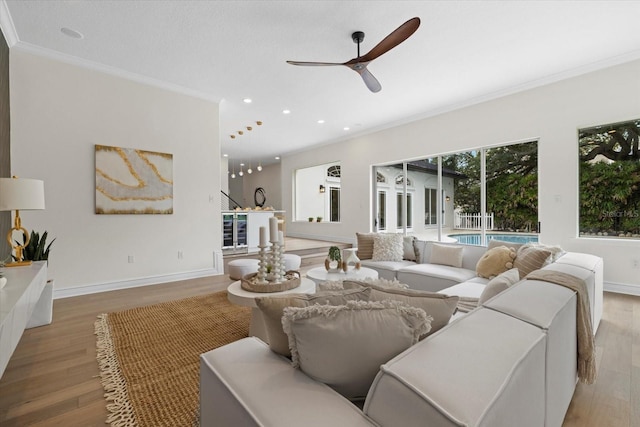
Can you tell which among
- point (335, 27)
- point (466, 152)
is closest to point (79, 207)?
point (335, 27)

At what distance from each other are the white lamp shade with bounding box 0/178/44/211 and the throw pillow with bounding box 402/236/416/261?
160 inches

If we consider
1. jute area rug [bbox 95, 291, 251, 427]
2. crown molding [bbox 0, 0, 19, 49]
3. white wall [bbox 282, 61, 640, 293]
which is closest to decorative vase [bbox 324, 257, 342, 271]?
jute area rug [bbox 95, 291, 251, 427]

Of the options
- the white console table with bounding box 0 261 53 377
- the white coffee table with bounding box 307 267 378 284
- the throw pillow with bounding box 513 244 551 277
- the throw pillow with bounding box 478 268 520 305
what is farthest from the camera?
the white coffee table with bounding box 307 267 378 284

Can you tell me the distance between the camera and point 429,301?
114 cm

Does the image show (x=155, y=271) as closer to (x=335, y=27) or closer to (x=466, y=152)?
(x=335, y=27)

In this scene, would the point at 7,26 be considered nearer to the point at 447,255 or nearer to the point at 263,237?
the point at 263,237

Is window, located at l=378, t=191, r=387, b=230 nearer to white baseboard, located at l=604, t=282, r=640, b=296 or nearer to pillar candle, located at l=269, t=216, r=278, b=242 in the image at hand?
white baseboard, located at l=604, t=282, r=640, b=296

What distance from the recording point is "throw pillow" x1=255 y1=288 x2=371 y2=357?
1053 millimetres

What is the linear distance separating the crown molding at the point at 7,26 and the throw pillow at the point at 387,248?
4.70 meters

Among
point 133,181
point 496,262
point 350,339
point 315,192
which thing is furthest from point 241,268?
point 315,192

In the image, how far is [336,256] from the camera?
10.6 ft

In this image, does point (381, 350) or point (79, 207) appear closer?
point (381, 350)

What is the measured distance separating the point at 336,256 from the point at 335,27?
A: 95.4 inches

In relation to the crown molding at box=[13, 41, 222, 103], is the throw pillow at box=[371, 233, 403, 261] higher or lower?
lower
